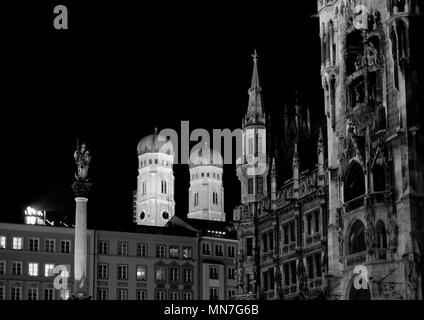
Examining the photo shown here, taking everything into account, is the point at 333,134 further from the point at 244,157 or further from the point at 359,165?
the point at 244,157

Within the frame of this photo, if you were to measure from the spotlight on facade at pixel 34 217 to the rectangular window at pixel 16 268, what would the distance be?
502cm

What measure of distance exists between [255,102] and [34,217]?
33651 mm

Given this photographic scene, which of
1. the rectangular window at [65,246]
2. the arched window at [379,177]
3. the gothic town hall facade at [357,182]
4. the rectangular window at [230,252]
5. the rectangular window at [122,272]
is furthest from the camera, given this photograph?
the rectangular window at [230,252]

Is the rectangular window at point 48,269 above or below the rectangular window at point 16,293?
above

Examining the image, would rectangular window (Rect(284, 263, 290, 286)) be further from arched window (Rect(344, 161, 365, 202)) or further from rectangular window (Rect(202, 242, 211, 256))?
rectangular window (Rect(202, 242, 211, 256))

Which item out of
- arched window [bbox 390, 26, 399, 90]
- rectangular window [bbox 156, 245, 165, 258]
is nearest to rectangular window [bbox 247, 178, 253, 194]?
arched window [bbox 390, 26, 399, 90]

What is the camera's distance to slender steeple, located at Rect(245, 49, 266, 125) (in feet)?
292

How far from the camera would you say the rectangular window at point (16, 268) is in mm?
104938

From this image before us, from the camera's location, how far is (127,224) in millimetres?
116875

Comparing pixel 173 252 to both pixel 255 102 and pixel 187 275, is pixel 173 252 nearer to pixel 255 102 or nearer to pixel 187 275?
pixel 187 275

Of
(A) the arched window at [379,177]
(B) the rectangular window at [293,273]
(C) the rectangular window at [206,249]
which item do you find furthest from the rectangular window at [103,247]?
(A) the arched window at [379,177]

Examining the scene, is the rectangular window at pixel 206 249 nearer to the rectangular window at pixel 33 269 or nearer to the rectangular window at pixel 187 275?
the rectangular window at pixel 187 275

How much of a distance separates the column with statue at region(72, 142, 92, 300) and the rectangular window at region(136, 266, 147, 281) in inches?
962
